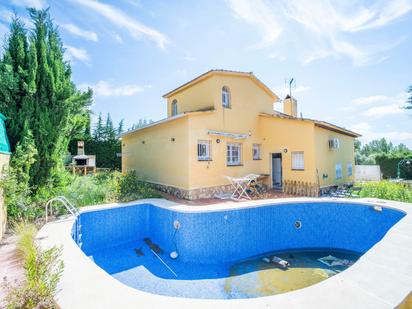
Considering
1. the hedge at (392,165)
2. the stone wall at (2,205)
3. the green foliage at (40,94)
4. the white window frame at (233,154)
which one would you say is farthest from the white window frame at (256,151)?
the hedge at (392,165)

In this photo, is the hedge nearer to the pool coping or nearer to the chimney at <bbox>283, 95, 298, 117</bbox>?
the chimney at <bbox>283, 95, 298, 117</bbox>

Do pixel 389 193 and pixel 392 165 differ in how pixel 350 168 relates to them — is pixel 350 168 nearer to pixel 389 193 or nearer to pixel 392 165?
pixel 389 193

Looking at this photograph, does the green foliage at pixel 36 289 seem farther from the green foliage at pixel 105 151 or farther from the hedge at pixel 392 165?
the hedge at pixel 392 165

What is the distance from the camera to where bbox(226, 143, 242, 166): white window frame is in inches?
609

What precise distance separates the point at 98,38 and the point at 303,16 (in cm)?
1032

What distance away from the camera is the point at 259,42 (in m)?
12.6

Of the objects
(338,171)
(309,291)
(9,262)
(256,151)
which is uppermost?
(256,151)

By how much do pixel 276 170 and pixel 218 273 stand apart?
1192 centimetres

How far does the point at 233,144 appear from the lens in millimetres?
15781

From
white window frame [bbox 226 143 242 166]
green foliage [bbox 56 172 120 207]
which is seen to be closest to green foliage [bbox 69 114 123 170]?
green foliage [bbox 56 172 120 207]

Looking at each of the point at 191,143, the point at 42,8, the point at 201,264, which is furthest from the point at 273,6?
the point at 201,264

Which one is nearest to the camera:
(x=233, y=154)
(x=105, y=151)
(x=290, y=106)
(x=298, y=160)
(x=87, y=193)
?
(x=87, y=193)

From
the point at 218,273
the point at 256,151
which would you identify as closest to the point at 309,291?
the point at 218,273

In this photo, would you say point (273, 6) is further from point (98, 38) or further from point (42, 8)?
point (42, 8)
